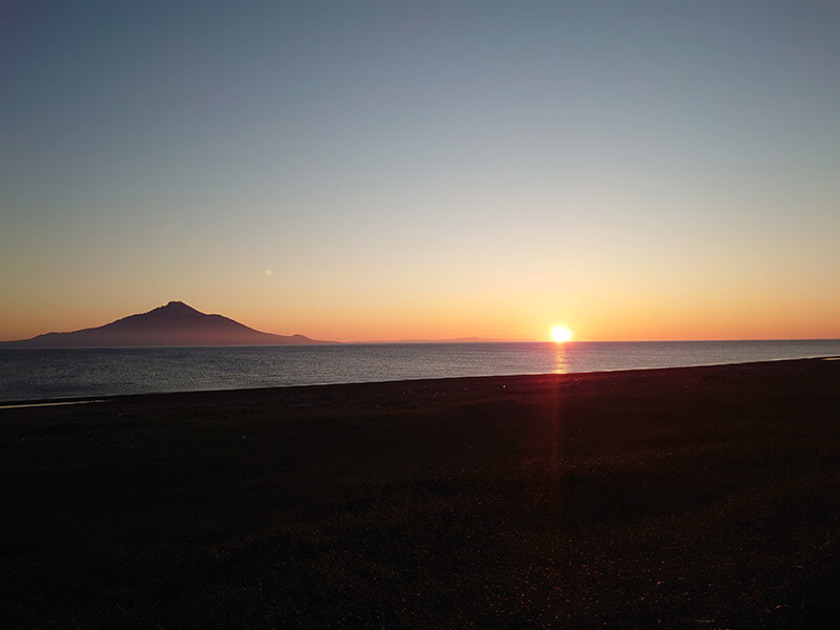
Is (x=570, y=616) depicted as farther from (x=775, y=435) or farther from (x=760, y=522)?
(x=775, y=435)

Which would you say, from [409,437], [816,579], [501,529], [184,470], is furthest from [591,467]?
[184,470]

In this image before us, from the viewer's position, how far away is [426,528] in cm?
1322

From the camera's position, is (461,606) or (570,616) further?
(461,606)

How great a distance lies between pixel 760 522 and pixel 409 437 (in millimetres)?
17549

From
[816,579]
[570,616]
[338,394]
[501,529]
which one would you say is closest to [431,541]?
[501,529]

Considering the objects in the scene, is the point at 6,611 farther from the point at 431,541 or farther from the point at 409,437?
the point at 409,437

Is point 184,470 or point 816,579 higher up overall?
point 816,579

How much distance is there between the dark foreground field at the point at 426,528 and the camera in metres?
9.45

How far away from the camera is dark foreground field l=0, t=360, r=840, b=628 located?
31.0ft

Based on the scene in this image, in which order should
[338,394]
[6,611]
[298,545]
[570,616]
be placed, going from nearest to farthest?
[570,616], [6,611], [298,545], [338,394]

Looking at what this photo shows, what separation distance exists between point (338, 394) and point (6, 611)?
43.2m

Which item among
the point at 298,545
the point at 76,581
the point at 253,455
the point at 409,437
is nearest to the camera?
the point at 76,581

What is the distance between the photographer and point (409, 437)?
90.7 ft

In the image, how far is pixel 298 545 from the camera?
1266 centimetres
